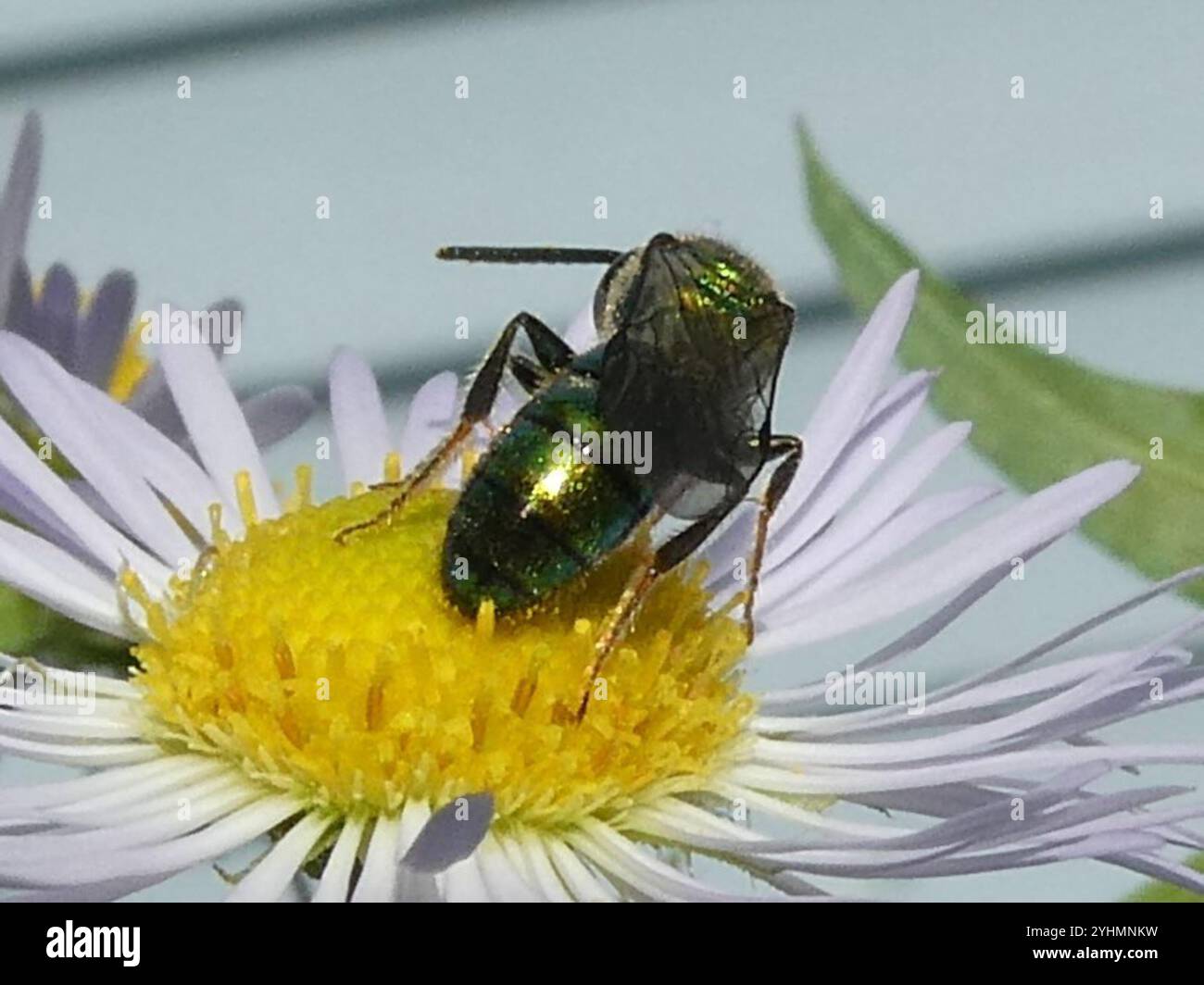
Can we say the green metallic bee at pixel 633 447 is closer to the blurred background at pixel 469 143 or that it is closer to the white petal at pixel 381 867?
the white petal at pixel 381 867

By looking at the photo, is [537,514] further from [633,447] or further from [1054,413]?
[1054,413]

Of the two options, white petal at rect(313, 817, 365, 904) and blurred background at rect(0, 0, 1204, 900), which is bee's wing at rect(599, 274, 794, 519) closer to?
white petal at rect(313, 817, 365, 904)

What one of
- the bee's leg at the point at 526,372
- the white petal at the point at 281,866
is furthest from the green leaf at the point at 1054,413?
the white petal at the point at 281,866

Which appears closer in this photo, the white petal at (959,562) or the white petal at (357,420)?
the white petal at (959,562)
